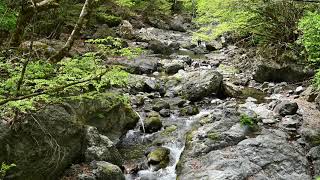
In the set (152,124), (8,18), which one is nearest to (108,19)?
(8,18)

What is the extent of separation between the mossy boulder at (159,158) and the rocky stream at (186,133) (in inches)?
1.2

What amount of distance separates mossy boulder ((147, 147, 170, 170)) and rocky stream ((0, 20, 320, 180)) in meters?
0.03

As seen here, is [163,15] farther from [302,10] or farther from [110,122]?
[110,122]

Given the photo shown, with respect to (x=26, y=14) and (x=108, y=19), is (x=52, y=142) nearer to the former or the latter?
(x=26, y=14)

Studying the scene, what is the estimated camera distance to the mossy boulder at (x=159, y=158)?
1027cm

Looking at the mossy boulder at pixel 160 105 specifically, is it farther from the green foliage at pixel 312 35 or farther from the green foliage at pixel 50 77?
the green foliage at pixel 50 77

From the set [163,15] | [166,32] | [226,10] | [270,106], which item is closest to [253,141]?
[270,106]

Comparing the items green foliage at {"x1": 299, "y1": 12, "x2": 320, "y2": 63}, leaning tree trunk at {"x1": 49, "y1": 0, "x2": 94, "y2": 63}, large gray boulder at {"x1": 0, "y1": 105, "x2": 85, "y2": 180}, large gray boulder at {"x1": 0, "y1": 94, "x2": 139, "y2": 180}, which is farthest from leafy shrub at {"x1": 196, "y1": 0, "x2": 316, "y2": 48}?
leaning tree trunk at {"x1": 49, "y1": 0, "x2": 94, "y2": 63}

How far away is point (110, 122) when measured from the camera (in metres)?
11.9

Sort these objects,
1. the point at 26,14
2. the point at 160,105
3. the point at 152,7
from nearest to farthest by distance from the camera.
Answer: the point at 26,14 < the point at 160,105 < the point at 152,7

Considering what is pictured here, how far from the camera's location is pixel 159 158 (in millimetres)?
10430

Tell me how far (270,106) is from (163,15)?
91.8 ft

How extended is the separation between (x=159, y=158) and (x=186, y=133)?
200cm

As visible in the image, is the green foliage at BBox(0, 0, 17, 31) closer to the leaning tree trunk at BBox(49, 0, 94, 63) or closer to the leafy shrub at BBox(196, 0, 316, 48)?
the leaning tree trunk at BBox(49, 0, 94, 63)
